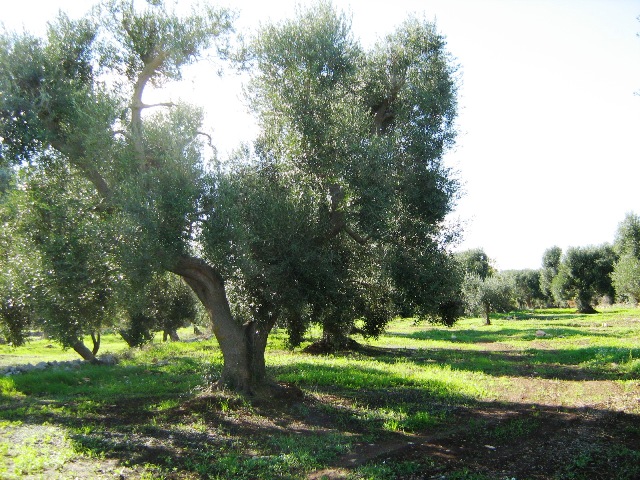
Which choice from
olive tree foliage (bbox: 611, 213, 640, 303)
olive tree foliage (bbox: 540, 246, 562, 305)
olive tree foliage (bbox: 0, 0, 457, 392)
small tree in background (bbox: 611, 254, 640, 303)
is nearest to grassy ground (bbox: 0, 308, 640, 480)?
olive tree foliage (bbox: 0, 0, 457, 392)

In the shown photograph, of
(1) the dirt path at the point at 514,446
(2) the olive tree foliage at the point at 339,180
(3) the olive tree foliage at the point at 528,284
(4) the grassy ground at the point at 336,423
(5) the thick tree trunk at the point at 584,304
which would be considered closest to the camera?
(1) the dirt path at the point at 514,446

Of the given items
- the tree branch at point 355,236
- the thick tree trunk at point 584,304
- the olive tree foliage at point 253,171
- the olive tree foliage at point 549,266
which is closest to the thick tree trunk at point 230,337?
the olive tree foliage at point 253,171

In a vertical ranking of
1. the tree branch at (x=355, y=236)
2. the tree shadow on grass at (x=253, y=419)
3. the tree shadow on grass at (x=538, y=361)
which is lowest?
the tree shadow on grass at (x=538, y=361)

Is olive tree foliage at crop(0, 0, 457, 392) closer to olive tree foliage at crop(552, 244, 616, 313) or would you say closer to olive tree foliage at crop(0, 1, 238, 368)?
olive tree foliage at crop(0, 1, 238, 368)

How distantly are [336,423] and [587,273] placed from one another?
2976 inches

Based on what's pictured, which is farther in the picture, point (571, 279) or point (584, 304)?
point (571, 279)

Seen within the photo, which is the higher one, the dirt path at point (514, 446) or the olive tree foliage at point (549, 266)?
the olive tree foliage at point (549, 266)

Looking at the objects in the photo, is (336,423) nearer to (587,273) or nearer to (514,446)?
(514,446)

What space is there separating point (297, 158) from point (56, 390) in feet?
40.3

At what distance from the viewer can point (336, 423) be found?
41.8 ft

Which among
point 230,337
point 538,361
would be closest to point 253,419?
point 230,337

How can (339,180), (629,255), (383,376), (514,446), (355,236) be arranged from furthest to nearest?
(629,255), (383,376), (355,236), (339,180), (514,446)

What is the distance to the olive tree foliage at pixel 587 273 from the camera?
246ft

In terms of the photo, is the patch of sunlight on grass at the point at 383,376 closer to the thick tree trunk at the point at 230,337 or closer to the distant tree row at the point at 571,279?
the thick tree trunk at the point at 230,337
